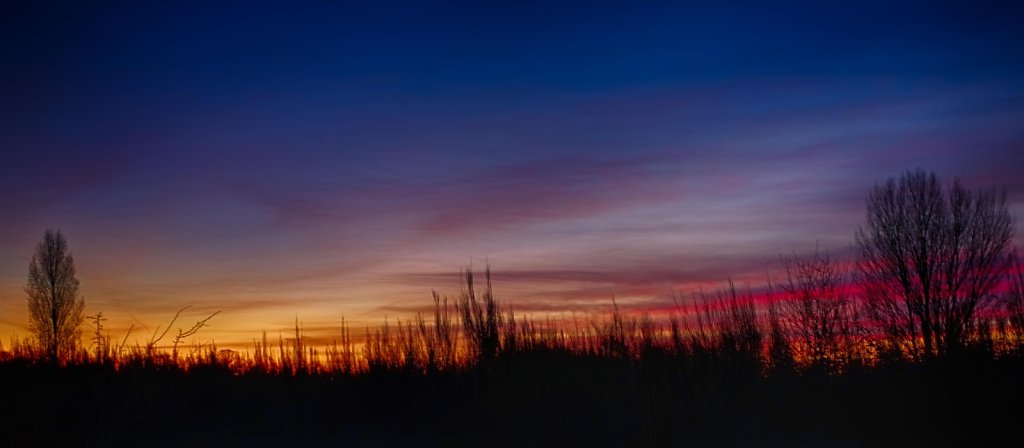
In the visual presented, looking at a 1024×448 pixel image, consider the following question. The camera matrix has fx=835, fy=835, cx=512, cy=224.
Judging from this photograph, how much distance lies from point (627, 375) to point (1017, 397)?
6.60 meters

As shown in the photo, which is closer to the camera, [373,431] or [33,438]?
[33,438]

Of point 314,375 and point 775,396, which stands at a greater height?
point 314,375

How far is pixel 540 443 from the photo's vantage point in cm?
1335

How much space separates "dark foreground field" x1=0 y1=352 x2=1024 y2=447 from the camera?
13.2 metres

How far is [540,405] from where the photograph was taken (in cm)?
1491

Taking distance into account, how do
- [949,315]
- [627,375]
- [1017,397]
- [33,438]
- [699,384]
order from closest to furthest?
[33,438] < [1017,397] < [699,384] < [627,375] < [949,315]

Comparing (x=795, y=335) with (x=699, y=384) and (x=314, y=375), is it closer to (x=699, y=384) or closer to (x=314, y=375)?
(x=699, y=384)

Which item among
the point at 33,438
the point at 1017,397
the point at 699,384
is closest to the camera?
the point at 33,438

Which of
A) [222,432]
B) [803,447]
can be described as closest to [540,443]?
[803,447]

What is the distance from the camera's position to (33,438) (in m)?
10.6

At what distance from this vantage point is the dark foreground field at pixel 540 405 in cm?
1324

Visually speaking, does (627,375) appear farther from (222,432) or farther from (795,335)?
(222,432)

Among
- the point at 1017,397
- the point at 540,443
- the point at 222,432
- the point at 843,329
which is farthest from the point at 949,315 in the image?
the point at 222,432

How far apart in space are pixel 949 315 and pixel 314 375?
96.6ft
